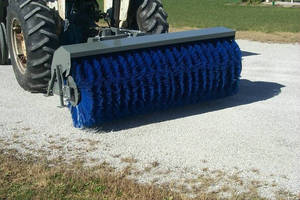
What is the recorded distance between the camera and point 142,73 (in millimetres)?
5590

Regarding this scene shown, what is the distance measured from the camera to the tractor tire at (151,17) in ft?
24.0

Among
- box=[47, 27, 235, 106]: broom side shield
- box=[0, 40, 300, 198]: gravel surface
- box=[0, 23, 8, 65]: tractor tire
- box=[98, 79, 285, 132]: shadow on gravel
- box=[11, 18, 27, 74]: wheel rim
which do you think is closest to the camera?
box=[0, 40, 300, 198]: gravel surface

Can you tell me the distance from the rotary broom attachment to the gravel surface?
0.68ft

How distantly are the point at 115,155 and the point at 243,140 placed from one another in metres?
1.34

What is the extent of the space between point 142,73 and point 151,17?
6.48ft

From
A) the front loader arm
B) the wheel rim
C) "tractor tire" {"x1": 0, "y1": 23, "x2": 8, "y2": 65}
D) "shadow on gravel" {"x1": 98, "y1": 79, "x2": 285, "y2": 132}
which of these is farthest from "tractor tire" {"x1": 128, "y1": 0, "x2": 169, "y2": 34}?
"tractor tire" {"x1": 0, "y1": 23, "x2": 8, "y2": 65}

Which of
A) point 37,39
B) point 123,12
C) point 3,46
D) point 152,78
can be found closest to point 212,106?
point 152,78

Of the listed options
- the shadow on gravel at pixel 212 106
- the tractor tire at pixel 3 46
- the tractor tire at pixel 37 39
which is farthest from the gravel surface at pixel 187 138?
the tractor tire at pixel 3 46

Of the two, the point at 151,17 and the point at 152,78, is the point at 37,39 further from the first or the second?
the point at 151,17

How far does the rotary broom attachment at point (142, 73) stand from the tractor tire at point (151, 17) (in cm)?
108

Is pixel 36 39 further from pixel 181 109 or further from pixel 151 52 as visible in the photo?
pixel 181 109

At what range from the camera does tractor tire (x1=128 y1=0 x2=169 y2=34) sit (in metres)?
7.33

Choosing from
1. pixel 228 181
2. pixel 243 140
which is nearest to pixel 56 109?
pixel 243 140

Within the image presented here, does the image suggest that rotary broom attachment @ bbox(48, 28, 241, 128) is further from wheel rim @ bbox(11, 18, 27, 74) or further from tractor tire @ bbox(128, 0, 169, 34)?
wheel rim @ bbox(11, 18, 27, 74)
